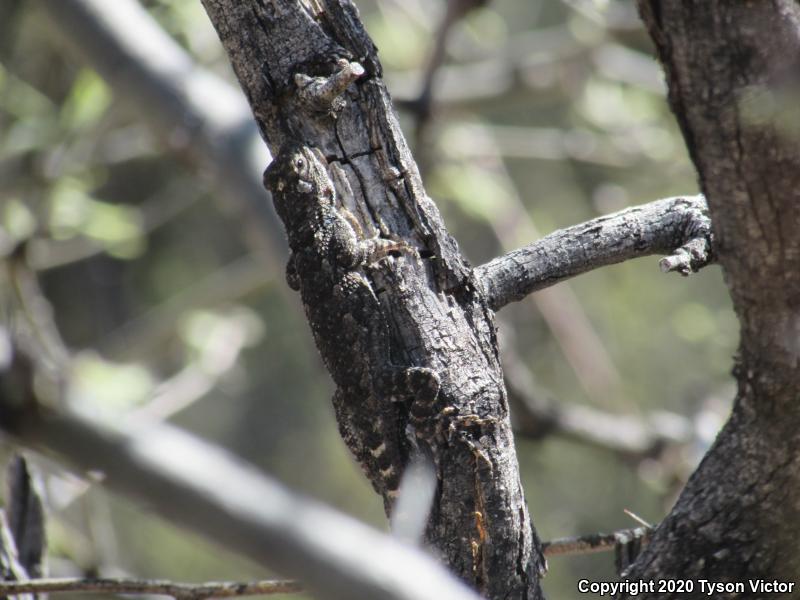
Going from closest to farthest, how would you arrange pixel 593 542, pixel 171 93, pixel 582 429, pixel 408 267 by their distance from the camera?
1. pixel 408 267
2. pixel 593 542
3. pixel 171 93
4. pixel 582 429

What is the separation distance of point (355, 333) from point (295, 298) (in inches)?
82.4

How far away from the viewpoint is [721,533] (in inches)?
71.7

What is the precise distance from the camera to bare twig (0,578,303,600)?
216 cm

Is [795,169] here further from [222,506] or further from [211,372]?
[211,372]

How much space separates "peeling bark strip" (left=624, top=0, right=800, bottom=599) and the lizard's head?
0.95m

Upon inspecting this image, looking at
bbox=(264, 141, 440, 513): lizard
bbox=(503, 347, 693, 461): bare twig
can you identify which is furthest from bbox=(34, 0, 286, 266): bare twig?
bbox=(503, 347, 693, 461): bare twig

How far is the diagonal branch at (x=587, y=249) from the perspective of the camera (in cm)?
213

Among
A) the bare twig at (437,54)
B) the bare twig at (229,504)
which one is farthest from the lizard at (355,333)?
the bare twig at (437,54)

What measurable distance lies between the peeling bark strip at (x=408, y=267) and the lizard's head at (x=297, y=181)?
0.04 meters

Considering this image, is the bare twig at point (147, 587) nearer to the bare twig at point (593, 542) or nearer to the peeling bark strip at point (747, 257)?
the bare twig at point (593, 542)

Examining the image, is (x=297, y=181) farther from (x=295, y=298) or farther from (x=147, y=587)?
(x=295, y=298)

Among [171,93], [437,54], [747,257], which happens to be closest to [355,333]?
[747,257]

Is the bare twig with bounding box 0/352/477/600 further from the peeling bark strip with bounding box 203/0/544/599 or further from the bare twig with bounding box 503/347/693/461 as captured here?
the bare twig with bounding box 503/347/693/461

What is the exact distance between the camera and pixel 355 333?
2256 mm
